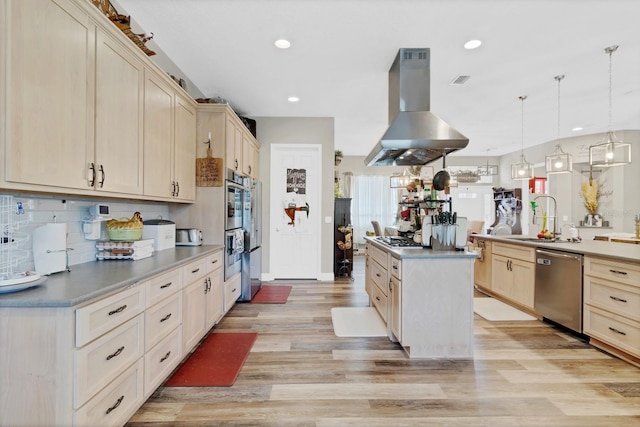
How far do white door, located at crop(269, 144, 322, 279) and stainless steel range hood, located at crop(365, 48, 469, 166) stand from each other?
7.16 ft

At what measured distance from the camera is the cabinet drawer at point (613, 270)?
7.85 ft

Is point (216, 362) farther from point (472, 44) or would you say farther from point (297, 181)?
point (472, 44)

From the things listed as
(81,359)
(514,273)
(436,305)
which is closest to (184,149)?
(81,359)

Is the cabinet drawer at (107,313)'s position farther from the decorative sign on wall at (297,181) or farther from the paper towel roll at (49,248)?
the decorative sign on wall at (297,181)

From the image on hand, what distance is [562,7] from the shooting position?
2465 mm

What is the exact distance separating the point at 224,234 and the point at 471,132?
571 centimetres

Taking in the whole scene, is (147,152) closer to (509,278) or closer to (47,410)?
(47,410)

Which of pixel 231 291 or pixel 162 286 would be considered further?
pixel 231 291

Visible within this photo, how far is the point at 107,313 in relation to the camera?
1464mm

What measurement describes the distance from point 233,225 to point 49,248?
1.98 m

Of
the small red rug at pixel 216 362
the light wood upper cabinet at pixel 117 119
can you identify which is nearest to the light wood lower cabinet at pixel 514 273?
the small red rug at pixel 216 362

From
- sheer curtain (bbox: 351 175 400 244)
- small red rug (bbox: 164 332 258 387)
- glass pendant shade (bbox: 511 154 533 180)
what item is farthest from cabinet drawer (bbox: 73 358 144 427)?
sheer curtain (bbox: 351 175 400 244)

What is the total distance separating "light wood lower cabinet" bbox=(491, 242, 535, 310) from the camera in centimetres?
351

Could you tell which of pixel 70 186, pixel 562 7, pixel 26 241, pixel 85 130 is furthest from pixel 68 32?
pixel 562 7
